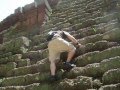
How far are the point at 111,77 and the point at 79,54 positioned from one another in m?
1.39

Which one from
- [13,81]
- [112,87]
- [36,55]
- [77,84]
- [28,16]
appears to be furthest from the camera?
[28,16]

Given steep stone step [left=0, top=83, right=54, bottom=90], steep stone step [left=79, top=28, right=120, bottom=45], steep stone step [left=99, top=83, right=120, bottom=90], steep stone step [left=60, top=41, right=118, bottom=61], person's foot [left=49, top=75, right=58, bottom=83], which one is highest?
steep stone step [left=79, top=28, right=120, bottom=45]

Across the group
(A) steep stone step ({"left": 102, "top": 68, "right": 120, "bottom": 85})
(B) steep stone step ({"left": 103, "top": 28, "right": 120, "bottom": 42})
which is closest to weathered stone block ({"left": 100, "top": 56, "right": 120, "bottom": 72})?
(A) steep stone step ({"left": 102, "top": 68, "right": 120, "bottom": 85})

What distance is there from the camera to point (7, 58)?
21.9ft

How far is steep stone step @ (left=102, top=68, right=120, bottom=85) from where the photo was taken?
4.22 m

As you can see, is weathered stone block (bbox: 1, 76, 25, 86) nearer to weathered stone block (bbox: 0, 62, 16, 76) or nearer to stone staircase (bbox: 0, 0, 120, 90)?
stone staircase (bbox: 0, 0, 120, 90)

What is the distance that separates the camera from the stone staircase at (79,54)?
4578 mm

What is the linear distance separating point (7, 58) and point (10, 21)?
2.03 metres

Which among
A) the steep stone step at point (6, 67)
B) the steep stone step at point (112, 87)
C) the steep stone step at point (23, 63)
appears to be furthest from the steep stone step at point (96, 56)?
the steep stone step at point (6, 67)

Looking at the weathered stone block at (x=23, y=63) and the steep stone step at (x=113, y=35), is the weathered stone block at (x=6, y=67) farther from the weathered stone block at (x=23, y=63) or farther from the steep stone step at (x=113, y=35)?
the steep stone step at (x=113, y=35)

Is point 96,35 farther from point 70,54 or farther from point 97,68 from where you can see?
point 97,68

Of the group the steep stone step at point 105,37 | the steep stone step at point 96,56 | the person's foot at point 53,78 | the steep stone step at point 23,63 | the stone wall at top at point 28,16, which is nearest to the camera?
the steep stone step at point 96,56

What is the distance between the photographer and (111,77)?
4.29 metres

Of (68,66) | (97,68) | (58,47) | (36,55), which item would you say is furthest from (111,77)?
(36,55)
